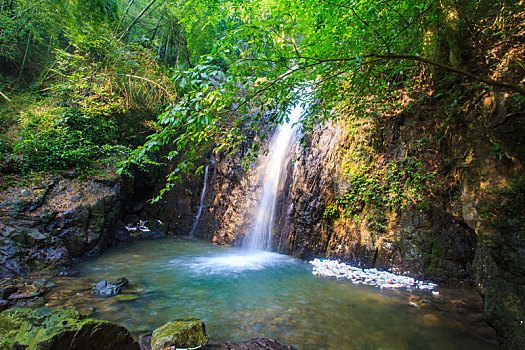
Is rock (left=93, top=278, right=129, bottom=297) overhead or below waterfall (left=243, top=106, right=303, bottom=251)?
below

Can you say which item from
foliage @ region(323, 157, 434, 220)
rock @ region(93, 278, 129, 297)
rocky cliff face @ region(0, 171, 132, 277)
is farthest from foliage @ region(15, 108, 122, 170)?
foliage @ region(323, 157, 434, 220)

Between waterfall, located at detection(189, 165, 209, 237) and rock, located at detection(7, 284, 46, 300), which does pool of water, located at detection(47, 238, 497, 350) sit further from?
waterfall, located at detection(189, 165, 209, 237)

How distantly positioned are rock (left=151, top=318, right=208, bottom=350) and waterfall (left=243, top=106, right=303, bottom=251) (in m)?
6.05

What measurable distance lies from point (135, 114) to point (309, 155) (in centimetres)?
834

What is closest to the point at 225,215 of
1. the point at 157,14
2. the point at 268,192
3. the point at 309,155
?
the point at 268,192

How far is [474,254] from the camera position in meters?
4.98

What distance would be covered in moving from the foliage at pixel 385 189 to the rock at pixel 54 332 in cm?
592

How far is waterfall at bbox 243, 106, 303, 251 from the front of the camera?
9.22m

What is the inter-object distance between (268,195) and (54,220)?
21.6ft

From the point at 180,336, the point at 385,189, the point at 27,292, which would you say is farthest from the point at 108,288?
the point at 385,189

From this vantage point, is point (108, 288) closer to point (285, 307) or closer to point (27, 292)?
point (27, 292)

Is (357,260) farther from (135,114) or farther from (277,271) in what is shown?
(135,114)

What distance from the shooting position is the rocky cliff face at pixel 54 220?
5.65 meters

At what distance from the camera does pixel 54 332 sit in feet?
6.45
